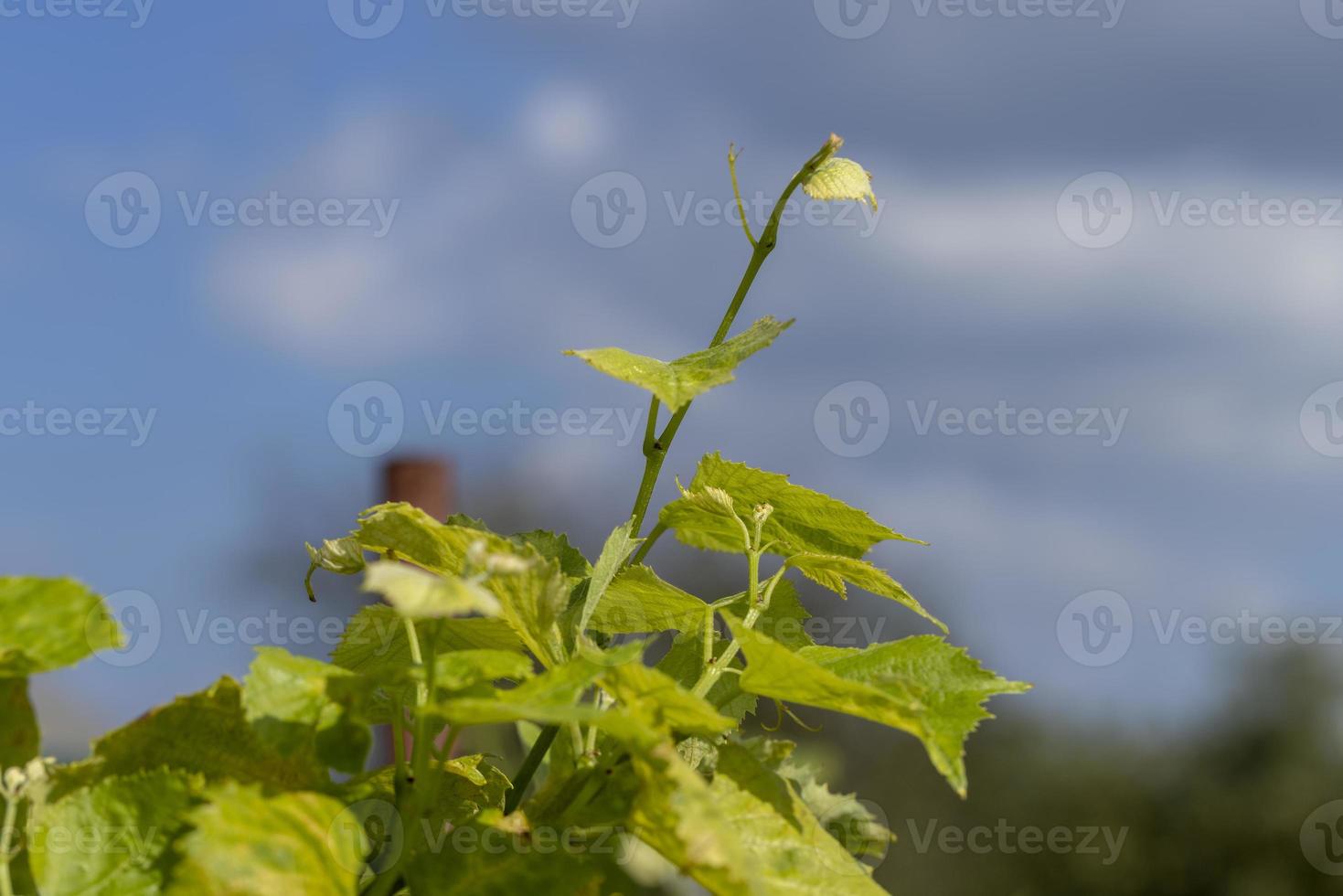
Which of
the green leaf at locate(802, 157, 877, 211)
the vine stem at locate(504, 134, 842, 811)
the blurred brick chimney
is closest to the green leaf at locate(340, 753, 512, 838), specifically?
the vine stem at locate(504, 134, 842, 811)

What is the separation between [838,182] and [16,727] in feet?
1.66

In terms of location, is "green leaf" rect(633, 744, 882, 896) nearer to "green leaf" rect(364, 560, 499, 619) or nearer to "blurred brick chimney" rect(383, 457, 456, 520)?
"green leaf" rect(364, 560, 499, 619)

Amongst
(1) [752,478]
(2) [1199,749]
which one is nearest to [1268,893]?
(2) [1199,749]

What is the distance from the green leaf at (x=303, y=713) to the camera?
437 mm

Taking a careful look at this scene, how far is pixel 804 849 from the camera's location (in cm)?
49

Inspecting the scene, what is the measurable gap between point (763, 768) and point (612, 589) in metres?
0.17

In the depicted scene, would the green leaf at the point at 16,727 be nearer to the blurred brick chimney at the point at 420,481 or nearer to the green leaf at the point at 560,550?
the green leaf at the point at 560,550

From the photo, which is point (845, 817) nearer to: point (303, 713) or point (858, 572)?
point (858, 572)

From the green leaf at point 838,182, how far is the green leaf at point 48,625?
1.41 ft

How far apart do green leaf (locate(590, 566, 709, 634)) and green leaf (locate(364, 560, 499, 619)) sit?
0.80 feet

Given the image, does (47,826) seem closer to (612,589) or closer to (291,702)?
(291,702)

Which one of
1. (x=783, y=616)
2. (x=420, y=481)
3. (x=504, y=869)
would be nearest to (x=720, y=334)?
(x=783, y=616)

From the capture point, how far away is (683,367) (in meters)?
0.60

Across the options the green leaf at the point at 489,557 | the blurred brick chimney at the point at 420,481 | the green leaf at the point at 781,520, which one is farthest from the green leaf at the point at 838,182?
the blurred brick chimney at the point at 420,481
